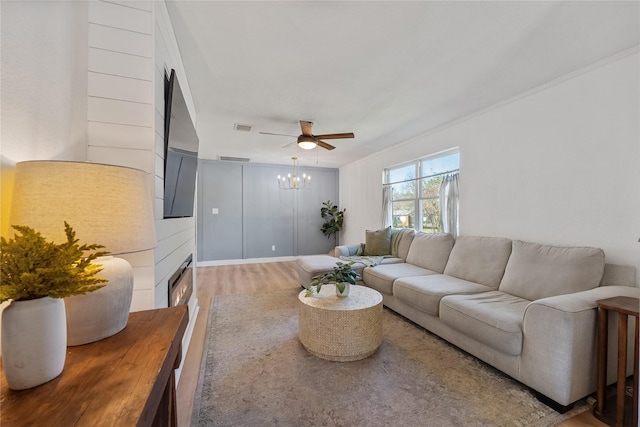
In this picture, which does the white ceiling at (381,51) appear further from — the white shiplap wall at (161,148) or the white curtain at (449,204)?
the white curtain at (449,204)

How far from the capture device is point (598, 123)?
7.30ft

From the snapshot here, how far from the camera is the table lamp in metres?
0.75

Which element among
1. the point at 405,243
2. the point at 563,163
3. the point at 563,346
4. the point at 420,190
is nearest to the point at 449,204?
the point at 420,190

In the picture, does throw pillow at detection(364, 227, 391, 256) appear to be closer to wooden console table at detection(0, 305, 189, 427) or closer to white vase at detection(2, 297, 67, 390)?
wooden console table at detection(0, 305, 189, 427)

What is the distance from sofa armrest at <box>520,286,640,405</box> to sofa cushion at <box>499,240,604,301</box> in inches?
11.8

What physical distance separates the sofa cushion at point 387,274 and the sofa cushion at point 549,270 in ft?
3.05

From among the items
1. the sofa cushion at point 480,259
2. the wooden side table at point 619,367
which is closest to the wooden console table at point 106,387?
the wooden side table at point 619,367

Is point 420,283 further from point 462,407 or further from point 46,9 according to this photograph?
point 46,9

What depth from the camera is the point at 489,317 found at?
194cm

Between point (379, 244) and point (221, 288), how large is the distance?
2.64m

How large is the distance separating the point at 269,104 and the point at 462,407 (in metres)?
3.15

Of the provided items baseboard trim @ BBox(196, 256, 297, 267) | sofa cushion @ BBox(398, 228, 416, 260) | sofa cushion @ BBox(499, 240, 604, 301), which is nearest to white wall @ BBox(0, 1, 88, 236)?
sofa cushion @ BBox(499, 240, 604, 301)

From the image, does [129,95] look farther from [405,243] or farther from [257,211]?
[257,211]

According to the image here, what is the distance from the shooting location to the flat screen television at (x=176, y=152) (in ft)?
5.57
